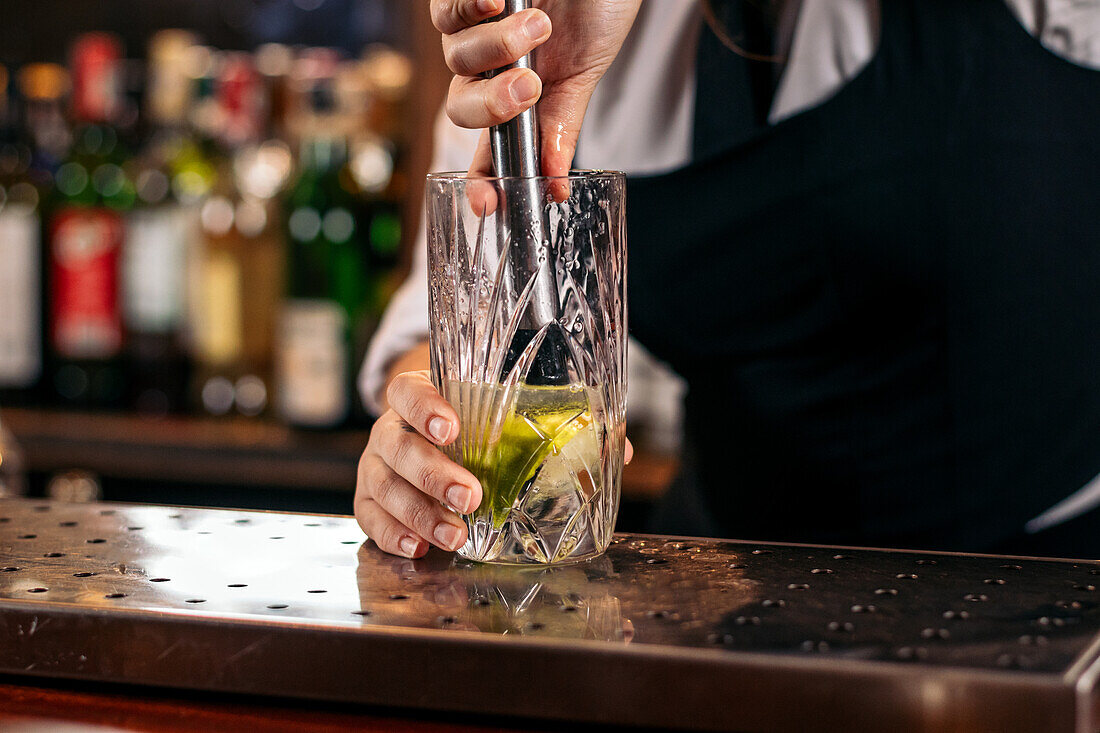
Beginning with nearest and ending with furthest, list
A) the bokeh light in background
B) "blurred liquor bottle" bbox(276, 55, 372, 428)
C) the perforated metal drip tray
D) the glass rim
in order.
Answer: the perforated metal drip tray < the glass rim < "blurred liquor bottle" bbox(276, 55, 372, 428) < the bokeh light in background

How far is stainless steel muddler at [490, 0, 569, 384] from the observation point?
0.55 metres

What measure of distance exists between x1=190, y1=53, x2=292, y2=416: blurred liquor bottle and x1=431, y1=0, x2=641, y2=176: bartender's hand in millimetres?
1197

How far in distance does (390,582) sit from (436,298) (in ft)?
0.49

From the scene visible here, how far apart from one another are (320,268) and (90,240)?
37cm

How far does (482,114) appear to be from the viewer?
0.57 m

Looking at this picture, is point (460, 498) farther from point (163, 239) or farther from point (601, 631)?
point (163, 239)

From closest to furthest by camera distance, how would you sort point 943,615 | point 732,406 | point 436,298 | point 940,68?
1. point 943,615
2. point 436,298
3. point 940,68
4. point 732,406

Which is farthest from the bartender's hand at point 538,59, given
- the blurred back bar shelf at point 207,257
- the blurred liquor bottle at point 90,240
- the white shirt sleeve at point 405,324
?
the blurred liquor bottle at point 90,240

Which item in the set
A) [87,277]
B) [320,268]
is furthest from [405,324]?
[87,277]

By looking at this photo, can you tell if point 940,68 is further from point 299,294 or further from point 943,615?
point 299,294

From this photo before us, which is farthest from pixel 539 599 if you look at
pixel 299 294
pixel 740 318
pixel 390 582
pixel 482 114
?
pixel 299 294

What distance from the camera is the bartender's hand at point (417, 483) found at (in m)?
0.58

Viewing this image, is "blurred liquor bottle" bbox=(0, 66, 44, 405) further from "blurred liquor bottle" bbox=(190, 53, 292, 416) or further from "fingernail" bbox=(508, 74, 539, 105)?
"fingernail" bbox=(508, 74, 539, 105)

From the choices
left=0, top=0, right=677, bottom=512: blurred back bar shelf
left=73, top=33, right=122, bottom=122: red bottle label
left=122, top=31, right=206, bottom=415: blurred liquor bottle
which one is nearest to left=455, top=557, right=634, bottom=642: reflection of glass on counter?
left=0, top=0, right=677, bottom=512: blurred back bar shelf
